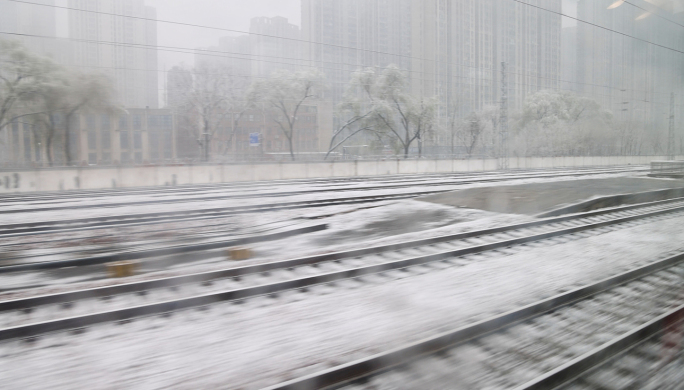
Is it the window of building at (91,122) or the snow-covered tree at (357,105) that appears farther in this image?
the snow-covered tree at (357,105)

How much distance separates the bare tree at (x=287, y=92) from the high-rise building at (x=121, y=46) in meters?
9.61

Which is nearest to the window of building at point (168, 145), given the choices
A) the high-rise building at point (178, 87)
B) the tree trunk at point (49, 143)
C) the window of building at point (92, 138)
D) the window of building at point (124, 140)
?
the high-rise building at point (178, 87)

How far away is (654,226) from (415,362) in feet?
32.4

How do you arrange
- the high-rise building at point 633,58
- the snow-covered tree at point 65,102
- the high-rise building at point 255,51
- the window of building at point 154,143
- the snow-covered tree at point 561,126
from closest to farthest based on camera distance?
1. the high-rise building at point 633,58
2. the snow-covered tree at point 65,102
3. the window of building at point 154,143
4. the high-rise building at point 255,51
5. the snow-covered tree at point 561,126

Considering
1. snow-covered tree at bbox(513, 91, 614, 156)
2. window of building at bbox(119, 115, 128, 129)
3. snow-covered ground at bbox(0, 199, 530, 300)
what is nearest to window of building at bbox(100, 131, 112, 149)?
window of building at bbox(119, 115, 128, 129)

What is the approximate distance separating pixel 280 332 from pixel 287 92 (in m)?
41.8

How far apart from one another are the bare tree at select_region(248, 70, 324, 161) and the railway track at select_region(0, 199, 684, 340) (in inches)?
1418

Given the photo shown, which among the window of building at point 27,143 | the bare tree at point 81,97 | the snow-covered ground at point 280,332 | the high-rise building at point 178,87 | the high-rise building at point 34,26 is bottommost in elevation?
the snow-covered ground at point 280,332

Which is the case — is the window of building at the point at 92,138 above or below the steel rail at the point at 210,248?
above

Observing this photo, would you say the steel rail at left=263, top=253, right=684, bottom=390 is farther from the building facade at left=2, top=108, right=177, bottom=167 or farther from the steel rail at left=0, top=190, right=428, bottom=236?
the building facade at left=2, top=108, right=177, bottom=167

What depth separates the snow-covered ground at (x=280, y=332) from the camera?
3.87m

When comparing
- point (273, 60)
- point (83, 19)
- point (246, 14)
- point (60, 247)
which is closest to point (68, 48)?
point (83, 19)

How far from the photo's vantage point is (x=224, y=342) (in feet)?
14.8

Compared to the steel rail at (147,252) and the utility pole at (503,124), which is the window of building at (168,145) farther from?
the steel rail at (147,252)
